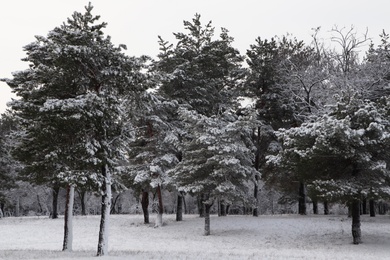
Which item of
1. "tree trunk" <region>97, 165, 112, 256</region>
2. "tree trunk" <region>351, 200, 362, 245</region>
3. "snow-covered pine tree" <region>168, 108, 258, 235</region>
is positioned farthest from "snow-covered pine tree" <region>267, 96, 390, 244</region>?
"tree trunk" <region>97, 165, 112, 256</region>

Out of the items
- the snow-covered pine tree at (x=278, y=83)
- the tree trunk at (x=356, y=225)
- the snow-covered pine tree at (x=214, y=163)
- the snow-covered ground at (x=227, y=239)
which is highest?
the snow-covered pine tree at (x=278, y=83)

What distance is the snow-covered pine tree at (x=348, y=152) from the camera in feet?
61.5

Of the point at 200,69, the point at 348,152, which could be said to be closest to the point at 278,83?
the point at 200,69

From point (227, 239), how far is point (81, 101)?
14.4 meters

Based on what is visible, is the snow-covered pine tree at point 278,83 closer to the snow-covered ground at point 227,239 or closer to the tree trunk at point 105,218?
the snow-covered ground at point 227,239

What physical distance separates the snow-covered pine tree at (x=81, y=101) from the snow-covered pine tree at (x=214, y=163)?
9.62 meters

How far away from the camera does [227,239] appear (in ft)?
78.0

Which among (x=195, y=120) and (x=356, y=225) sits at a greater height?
(x=195, y=120)

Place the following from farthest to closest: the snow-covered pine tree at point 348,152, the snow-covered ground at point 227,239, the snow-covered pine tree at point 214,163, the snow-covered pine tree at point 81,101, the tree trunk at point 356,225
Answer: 1. the snow-covered pine tree at point 214,163
2. the tree trunk at point 356,225
3. the snow-covered pine tree at point 348,152
4. the snow-covered ground at point 227,239
5. the snow-covered pine tree at point 81,101

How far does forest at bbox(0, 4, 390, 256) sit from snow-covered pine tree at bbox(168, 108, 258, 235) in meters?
0.09

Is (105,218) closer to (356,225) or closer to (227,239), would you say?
→ (227,239)

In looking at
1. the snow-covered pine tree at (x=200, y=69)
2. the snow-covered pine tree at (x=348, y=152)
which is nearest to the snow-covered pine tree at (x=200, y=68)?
the snow-covered pine tree at (x=200, y=69)

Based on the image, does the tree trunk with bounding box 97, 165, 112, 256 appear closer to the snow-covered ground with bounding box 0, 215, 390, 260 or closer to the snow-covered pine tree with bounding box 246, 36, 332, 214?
the snow-covered ground with bounding box 0, 215, 390, 260

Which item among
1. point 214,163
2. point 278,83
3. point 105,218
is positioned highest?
point 278,83
